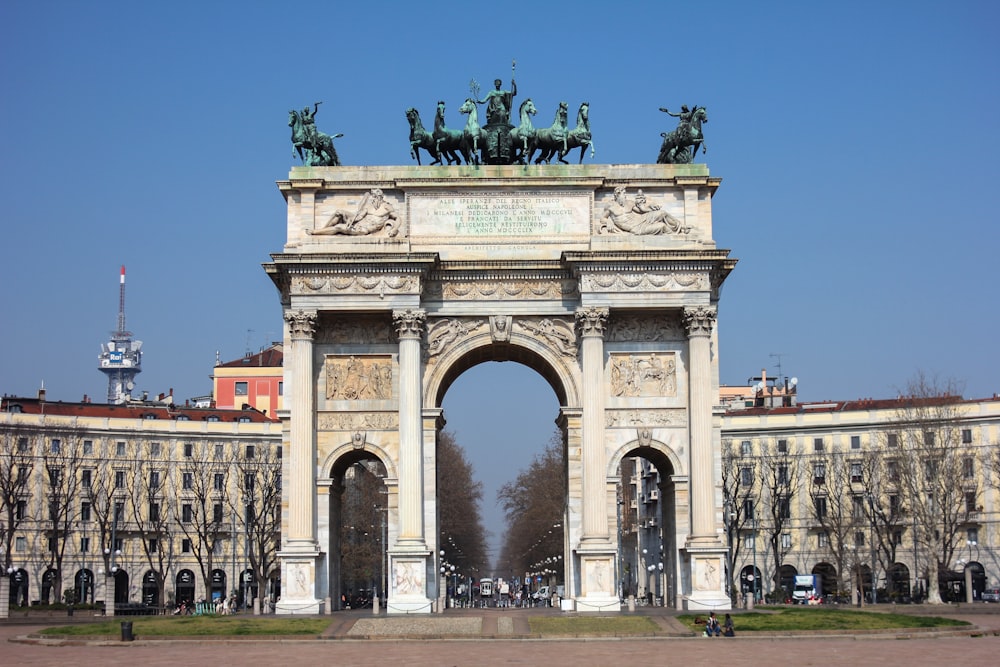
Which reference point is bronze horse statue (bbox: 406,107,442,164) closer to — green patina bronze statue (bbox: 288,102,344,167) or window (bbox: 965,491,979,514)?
green patina bronze statue (bbox: 288,102,344,167)

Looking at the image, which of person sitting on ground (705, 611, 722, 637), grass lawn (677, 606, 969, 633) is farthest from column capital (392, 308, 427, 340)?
person sitting on ground (705, 611, 722, 637)

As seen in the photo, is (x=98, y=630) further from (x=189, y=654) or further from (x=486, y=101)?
(x=486, y=101)

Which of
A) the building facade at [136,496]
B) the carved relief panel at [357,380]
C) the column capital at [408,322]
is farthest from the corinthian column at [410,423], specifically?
the building facade at [136,496]

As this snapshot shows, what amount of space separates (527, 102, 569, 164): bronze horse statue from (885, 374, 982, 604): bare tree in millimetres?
30613

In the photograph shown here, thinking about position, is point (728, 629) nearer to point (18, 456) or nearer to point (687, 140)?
point (687, 140)

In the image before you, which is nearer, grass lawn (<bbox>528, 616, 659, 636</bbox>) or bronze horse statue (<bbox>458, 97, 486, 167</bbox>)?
grass lawn (<bbox>528, 616, 659, 636</bbox>)

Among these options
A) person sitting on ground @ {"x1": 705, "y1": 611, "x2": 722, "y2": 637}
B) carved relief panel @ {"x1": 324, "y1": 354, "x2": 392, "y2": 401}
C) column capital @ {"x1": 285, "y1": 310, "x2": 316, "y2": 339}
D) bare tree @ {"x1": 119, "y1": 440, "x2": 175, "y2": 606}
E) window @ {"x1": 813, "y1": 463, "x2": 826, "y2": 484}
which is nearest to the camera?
person sitting on ground @ {"x1": 705, "y1": 611, "x2": 722, "y2": 637}

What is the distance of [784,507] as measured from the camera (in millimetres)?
→ 83938

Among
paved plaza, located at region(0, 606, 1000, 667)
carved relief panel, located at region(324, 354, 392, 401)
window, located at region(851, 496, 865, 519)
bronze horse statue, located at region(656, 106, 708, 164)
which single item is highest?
bronze horse statue, located at region(656, 106, 708, 164)

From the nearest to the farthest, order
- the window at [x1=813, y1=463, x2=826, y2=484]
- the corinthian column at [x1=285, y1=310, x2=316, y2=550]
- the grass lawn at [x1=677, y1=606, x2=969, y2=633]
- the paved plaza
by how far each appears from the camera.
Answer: the paved plaza
the grass lawn at [x1=677, y1=606, x2=969, y2=633]
the corinthian column at [x1=285, y1=310, x2=316, y2=550]
the window at [x1=813, y1=463, x2=826, y2=484]

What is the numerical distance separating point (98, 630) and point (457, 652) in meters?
13.4

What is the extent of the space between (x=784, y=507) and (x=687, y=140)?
128 feet

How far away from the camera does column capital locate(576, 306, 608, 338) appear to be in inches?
1895

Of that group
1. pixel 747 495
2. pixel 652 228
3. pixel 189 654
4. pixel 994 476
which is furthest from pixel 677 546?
pixel 994 476
